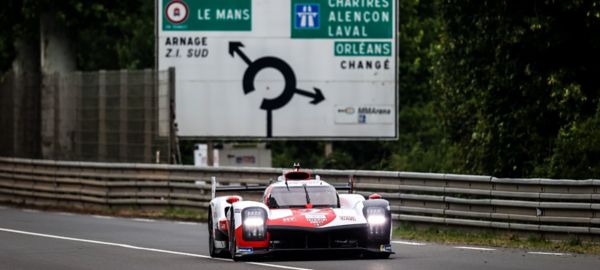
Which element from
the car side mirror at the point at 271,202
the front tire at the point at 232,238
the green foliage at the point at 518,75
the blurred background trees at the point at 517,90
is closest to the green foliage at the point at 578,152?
the blurred background trees at the point at 517,90

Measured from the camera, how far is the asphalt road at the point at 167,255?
17219 millimetres

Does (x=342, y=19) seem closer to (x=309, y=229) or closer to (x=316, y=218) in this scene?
(x=316, y=218)

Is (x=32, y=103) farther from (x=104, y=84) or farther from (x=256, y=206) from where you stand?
(x=256, y=206)

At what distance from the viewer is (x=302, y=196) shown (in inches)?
731

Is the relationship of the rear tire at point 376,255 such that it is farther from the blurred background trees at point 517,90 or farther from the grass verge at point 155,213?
the grass verge at point 155,213

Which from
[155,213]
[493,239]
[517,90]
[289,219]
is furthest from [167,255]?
[517,90]

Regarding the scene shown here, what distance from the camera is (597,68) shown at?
94.4 feet

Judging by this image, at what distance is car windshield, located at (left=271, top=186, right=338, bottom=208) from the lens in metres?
18.5

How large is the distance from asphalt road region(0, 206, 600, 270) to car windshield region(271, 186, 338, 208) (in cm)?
69

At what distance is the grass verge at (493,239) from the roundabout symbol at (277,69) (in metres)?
9.91

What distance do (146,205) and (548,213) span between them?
12566mm

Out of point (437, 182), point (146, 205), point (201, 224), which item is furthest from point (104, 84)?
point (437, 182)

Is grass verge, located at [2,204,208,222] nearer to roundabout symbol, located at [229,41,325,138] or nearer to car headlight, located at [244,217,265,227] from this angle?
roundabout symbol, located at [229,41,325,138]

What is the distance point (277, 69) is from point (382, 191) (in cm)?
914
